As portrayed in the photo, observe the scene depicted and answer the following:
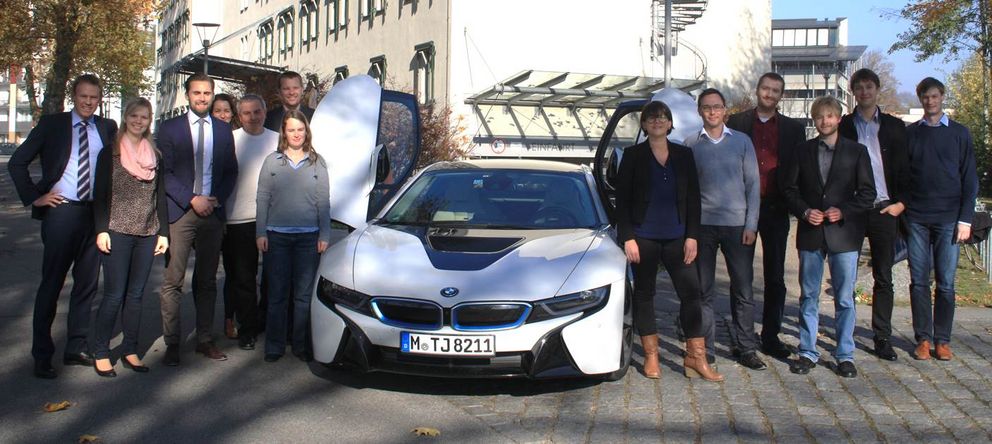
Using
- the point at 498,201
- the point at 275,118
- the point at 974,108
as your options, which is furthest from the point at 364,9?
the point at 498,201

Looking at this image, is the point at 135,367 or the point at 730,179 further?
the point at 730,179

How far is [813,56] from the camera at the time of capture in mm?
92938

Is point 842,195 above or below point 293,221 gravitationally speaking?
above

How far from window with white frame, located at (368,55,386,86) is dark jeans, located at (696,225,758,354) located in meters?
29.0

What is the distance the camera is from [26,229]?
16297mm

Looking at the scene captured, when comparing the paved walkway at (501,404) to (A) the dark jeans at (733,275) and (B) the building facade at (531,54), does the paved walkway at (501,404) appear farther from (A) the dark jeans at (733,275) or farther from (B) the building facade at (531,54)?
(B) the building facade at (531,54)

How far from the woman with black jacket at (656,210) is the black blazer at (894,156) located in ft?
4.82

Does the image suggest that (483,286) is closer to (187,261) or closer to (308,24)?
(187,261)

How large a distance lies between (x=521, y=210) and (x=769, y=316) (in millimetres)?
1882

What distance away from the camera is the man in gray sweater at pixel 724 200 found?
22.4ft

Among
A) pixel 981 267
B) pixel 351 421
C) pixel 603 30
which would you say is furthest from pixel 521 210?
pixel 603 30

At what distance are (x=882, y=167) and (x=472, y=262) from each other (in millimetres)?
2915

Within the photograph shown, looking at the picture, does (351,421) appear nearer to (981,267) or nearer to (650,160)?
(650,160)

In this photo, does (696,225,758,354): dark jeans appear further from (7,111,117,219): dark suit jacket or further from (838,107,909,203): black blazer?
(7,111,117,219): dark suit jacket
